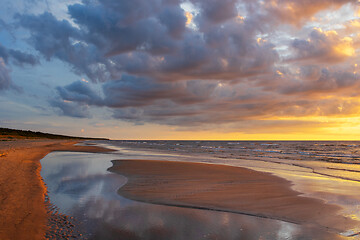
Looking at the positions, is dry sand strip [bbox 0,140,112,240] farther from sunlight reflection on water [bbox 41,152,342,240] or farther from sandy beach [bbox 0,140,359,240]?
sunlight reflection on water [bbox 41,152,342,240]

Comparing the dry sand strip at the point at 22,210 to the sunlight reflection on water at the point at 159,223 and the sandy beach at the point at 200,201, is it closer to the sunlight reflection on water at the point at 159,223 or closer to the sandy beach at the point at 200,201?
the sandy beach at the point at 200,201

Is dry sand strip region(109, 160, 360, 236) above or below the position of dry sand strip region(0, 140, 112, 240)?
below

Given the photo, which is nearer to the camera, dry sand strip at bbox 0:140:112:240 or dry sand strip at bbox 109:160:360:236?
dry sand strip at bbox 0:140:112:240

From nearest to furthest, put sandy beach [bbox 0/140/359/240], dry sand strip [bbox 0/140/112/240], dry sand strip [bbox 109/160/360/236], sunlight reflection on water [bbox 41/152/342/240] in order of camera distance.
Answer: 1. dry sand strip [bbox 0/140/112/240]
2. sunlight reflection on water [bbox 41/152/342/240]
3. sandy beach [bbox 0/140/359/240]
4. dry sand strip [bbox 109/160/360/236]

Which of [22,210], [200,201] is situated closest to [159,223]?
[200,201]

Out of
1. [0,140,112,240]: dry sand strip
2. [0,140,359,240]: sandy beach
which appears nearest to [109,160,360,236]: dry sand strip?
[0,140,359,240]: sandy beach

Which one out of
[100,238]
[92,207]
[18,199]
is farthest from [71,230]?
[18,199]

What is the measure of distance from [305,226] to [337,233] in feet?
2.60

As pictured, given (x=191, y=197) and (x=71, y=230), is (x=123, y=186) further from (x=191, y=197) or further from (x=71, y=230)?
(x=71, y=230)

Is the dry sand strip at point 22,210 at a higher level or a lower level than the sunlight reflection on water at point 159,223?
higher

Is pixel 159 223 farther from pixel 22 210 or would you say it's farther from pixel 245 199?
pixel 245 199

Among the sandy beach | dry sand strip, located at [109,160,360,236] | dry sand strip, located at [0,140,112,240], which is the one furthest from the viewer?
dry sand strip, located at [109,160,360,236]

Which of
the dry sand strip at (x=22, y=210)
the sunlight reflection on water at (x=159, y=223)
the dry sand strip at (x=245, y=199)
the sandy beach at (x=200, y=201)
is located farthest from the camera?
the dry sand strip at (x=245, y=199)

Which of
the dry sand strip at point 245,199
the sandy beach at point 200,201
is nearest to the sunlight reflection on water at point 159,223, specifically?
the sandy beach at point 200,201
